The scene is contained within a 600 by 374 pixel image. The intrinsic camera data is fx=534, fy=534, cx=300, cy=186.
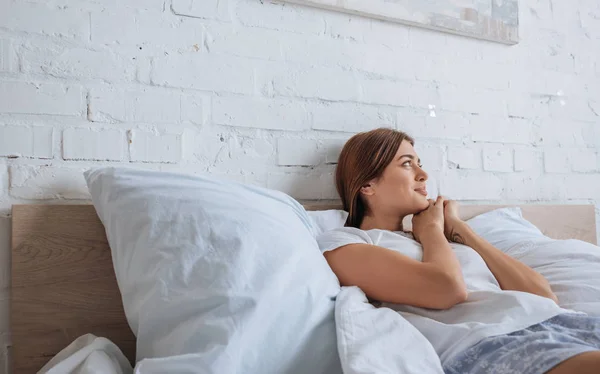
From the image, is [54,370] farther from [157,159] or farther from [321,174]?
[321,174]

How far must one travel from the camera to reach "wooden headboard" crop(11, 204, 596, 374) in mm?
1013

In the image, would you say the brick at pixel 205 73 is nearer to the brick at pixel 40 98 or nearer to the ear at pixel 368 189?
the brick at pixel 40 98

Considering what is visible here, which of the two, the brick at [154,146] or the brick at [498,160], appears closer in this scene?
the brick at [154,146]

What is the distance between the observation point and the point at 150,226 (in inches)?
35.7

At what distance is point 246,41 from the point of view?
133 cm

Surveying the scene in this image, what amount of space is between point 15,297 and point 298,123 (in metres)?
0.75

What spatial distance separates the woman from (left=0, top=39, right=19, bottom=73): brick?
729 millimetres

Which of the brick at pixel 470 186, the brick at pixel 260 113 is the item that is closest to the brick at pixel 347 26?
the brick at pixel 260 113

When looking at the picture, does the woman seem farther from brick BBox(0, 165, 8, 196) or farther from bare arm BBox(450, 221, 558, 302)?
brick BBox(0, 165, 8, 196)

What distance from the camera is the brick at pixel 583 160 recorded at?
1.83 meters

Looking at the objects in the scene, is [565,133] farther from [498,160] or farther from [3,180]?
[3,180]

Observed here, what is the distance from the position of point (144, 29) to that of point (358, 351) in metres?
0.85

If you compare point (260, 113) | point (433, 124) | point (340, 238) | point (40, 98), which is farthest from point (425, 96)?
point (40, 98)

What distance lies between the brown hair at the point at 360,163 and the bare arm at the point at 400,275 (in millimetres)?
255
